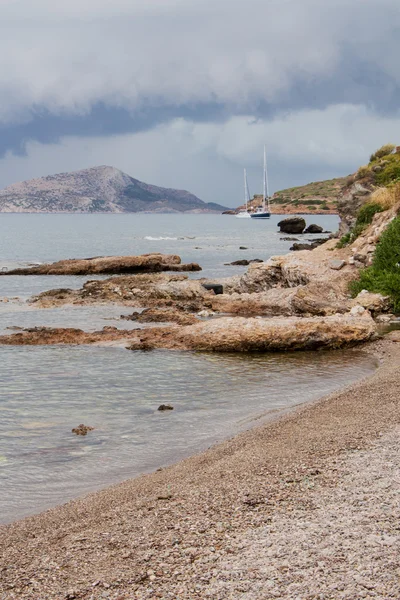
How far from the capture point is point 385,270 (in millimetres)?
20562

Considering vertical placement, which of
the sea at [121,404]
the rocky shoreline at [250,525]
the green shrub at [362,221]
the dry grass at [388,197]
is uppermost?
the dry grass at [388,197]

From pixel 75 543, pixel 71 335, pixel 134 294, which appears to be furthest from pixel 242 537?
pixel 134 294

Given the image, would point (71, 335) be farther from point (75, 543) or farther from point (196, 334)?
point (75, 543)

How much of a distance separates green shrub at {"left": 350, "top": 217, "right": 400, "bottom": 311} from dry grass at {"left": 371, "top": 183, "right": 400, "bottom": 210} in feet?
16.9

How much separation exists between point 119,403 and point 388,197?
19711mm

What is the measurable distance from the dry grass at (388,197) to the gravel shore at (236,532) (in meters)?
20.3

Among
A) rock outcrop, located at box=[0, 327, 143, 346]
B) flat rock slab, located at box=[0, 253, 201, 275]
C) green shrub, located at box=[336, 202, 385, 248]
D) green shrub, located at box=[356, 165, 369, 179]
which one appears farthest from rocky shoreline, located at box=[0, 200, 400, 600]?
green shrub, located at box=[356, 165, 369, 179]

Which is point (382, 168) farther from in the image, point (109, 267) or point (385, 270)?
point (385, 270)

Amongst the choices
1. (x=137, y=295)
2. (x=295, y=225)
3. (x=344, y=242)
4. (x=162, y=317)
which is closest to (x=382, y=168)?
(x=344, y=242)

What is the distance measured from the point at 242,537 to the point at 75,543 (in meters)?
1.43

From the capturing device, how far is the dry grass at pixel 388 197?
87.8 ft

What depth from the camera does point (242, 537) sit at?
5.16 m

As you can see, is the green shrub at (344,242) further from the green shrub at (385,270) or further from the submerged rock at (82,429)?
the submerged rock at (82,429)

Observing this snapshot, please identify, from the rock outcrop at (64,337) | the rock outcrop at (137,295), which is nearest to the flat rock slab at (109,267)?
the rock outcrop at (137,295)
